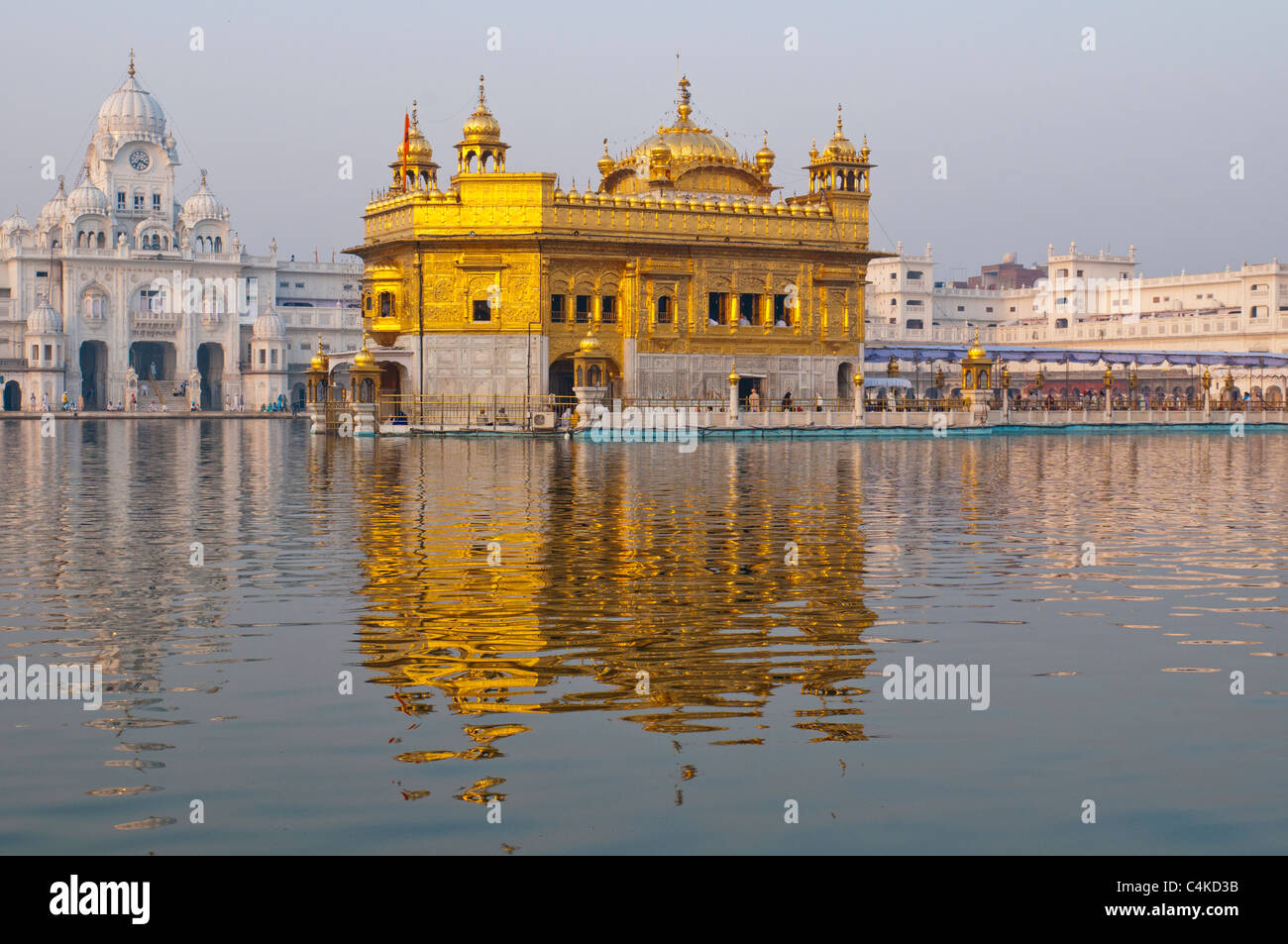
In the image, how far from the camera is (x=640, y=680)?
946cm

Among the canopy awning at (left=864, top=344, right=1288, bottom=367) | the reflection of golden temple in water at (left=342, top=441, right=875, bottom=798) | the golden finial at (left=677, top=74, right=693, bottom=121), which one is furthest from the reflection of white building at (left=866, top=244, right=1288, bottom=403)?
the reflection of golden temple in water at (left=342, top=441, right=875, bottom=798)

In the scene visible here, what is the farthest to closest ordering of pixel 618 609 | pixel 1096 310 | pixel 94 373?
pixel 1096 310
pixel 94 373
pixel 618 609

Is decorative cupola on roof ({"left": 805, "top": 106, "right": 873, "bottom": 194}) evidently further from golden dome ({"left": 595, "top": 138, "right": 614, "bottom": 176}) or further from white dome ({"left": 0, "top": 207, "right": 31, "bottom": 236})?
white dome ({"left": 0, "top": 207, "right": 31, "bottom": 236})

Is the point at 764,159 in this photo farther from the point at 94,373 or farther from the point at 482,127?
the point at 94,373

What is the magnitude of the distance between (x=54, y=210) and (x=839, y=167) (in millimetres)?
68643

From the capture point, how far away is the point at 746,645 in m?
10.7

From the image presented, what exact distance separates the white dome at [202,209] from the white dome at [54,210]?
9.42 meters

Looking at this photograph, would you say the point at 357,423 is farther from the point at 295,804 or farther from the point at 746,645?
the point at 295,804

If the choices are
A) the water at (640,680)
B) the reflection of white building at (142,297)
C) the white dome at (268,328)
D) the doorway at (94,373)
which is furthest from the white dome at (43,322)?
the water at (640,680)

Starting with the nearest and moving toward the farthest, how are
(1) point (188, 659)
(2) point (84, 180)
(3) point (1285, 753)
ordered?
(3) point (1285, 753) → (1) point (188, 659) → (2) point (84, 180)

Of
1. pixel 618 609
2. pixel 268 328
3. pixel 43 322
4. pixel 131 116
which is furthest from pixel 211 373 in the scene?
pixel 618 609

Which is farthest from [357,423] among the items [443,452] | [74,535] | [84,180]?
[84,180]

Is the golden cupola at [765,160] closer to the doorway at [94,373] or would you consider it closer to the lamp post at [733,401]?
the lamp post at [733,401]

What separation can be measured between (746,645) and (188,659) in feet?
12.6
